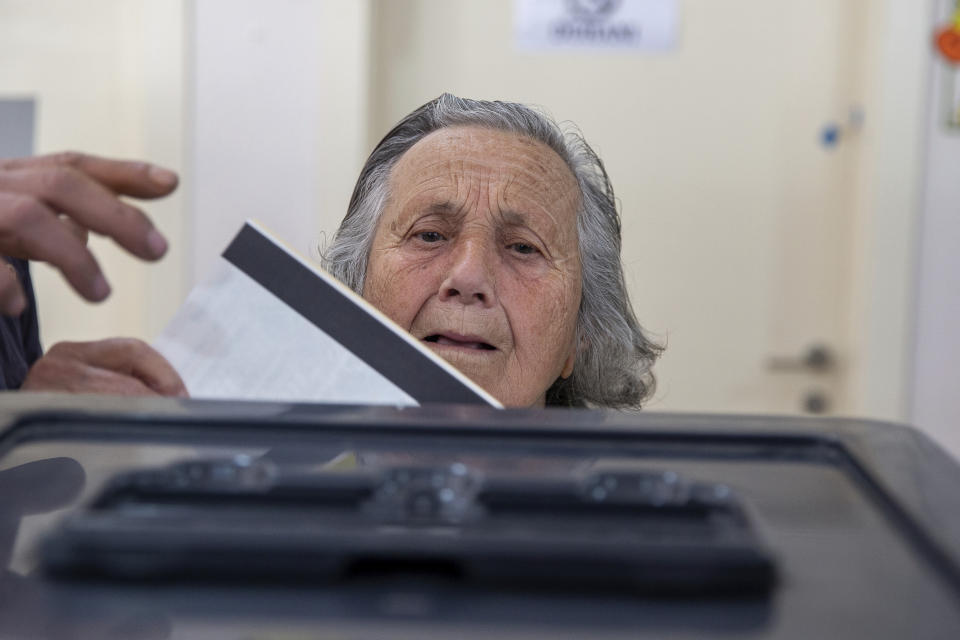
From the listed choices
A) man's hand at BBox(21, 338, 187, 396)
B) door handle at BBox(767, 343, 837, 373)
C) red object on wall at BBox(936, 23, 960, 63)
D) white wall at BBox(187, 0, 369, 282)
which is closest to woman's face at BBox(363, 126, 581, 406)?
man's hand at BBox(21, 338, 187, 396)

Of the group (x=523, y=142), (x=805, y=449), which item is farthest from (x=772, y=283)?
(x=805, y=449)

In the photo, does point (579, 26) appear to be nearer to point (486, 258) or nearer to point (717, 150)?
point (717, 150)

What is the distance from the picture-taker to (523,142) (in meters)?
1.33

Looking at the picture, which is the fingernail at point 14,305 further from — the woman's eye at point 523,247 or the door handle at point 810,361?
the door handle at point 810,361

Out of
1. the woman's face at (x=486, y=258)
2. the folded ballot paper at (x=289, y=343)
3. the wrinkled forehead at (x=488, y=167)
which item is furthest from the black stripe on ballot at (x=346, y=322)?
the wrinkled forehead at (x=488, y=167)

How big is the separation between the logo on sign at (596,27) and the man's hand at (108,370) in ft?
7.58

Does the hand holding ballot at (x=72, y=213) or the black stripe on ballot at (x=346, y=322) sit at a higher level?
the hand holding ballot at (x=72, y=213)

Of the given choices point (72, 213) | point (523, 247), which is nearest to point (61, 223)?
point (72, 213)

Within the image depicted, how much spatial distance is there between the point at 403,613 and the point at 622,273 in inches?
47.3

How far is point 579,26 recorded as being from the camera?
276 cm

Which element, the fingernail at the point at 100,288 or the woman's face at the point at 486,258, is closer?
the fingernail at the point at 100,288

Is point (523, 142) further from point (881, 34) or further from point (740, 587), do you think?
point (881, 34)

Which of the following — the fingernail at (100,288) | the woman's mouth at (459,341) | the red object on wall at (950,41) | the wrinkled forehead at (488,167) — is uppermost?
the red object on wall at (950,41)

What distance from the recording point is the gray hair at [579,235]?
135 cm
